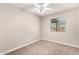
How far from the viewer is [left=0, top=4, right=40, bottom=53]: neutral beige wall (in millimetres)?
1942

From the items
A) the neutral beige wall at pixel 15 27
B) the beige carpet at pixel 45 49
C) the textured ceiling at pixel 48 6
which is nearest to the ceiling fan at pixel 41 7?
the textured ceiling at pixel 48 6

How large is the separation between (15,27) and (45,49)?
2.49ft

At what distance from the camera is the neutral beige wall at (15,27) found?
194 centimetres

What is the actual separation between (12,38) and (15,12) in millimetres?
530

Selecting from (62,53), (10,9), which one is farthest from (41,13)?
(62,53)

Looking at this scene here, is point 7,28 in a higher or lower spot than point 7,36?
higher

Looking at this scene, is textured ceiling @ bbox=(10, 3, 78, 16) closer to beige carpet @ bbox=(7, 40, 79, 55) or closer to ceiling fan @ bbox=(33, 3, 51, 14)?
ceiling fan @ bbox=(33, 3, 51, 14)

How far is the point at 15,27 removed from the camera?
200cm

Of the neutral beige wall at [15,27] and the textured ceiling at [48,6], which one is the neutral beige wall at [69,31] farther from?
the neutral beige wall at [15,27]

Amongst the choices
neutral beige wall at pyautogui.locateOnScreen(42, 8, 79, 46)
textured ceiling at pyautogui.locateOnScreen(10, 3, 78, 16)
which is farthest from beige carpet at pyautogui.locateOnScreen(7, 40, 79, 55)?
textured ceiling at pyautogui.locateOnScreen(10, 3, 78, 16)

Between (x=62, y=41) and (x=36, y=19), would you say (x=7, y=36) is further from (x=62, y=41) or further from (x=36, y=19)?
(x=62, y=41)

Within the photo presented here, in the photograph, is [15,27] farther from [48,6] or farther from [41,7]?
[48,6]

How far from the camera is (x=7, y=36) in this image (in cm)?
197

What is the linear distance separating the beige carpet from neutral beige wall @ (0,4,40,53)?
134 mm
